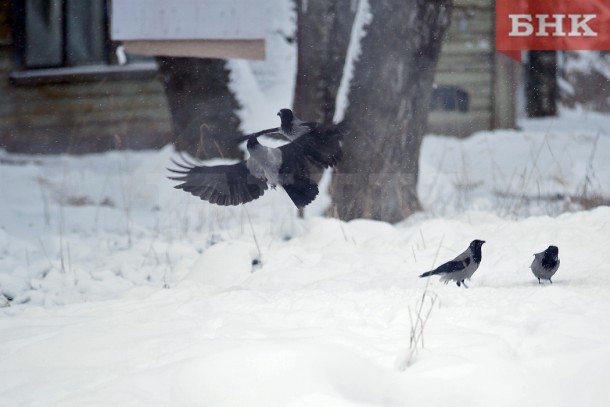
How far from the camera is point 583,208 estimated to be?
3.79m

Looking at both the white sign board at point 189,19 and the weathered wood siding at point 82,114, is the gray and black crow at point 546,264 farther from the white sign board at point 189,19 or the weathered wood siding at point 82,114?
the weathered wood siding at point 82,114

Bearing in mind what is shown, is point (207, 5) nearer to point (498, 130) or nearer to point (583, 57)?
point (498, 130)

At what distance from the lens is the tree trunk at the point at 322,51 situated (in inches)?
148

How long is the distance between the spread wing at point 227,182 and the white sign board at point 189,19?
127 centimetres

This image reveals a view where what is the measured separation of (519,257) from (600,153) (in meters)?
2.36

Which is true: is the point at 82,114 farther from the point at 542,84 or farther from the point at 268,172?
the point at 542,84

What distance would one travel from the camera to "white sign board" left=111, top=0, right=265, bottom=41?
3701mm

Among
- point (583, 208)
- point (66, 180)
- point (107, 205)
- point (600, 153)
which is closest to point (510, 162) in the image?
point (600, 153)

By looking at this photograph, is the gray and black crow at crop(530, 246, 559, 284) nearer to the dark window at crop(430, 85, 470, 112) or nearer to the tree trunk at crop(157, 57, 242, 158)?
the tree trunk at crop(157, 57, 242, 158)

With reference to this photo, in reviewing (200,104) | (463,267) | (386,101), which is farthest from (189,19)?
(463,267)

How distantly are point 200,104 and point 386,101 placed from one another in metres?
1.18

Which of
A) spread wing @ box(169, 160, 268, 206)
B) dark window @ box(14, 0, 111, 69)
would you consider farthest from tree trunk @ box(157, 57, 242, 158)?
dark window @ box(14, 0, 111, 69)

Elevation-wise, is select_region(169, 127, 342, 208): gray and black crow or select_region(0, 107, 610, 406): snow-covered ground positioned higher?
select_region(169, 127, 342, 208): gray and black crow

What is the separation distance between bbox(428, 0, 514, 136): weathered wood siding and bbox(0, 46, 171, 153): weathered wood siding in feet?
7.66
